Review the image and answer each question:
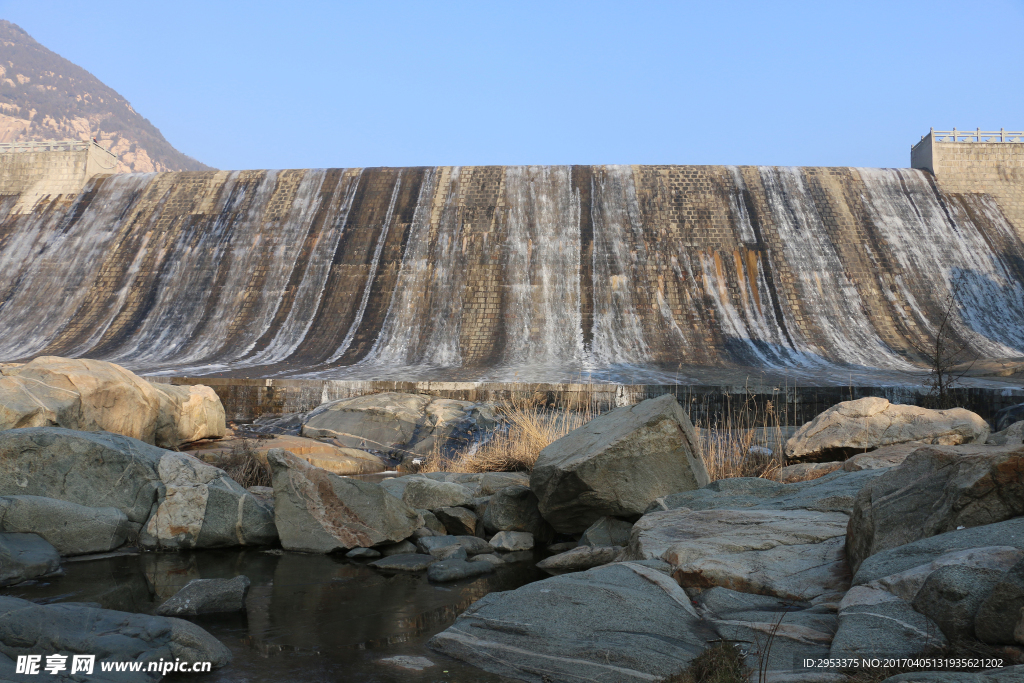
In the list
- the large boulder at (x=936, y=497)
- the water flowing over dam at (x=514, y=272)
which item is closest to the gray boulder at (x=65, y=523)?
the large boulder at (x=936, y=497)

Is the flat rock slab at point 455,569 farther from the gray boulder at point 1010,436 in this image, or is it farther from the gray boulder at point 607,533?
the gray boulder at point 1010,436

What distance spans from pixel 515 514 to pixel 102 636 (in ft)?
13.7

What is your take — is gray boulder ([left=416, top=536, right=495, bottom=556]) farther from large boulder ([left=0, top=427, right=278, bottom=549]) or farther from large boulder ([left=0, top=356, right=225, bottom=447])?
large boulder ([left=0, top=356, right=225, bottom=447])

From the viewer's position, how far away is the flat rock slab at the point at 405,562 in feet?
20.8

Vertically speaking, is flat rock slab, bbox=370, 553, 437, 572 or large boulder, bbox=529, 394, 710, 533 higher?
large boulder, bbox=529, 394, 710, 533

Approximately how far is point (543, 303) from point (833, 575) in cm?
1886

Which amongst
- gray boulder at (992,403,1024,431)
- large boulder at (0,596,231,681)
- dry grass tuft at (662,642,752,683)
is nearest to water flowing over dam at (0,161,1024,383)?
gray boulder at (992,403,1024,431)

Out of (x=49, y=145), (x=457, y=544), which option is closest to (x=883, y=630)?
(x=457, y=544)

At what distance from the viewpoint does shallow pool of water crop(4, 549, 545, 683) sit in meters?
3.94

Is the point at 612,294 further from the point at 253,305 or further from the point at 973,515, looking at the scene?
the point at 973,515

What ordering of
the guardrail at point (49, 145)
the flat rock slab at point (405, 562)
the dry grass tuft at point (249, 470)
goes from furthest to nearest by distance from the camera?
the guardrail at point (49, 145) → the dry grass tuft at point (249, 470) → the flat rock slab at point (405, 562)

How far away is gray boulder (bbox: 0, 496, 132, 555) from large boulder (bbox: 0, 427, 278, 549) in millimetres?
230

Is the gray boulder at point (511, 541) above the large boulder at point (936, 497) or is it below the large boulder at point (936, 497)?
below

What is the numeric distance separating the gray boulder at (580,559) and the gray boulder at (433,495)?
1848mm
